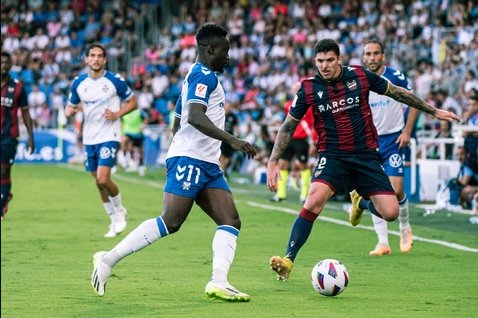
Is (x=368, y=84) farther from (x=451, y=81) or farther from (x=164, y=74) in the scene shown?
(x=164, y=74)

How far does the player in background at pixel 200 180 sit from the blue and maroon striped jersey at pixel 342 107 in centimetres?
143

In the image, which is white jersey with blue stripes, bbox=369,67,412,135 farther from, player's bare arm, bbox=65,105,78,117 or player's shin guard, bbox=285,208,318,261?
player's bare arm, bbox=65,105,78,117

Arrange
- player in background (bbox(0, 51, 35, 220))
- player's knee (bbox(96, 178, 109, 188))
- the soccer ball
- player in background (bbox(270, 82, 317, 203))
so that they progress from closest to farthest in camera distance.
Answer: the soccer ball → player's knee (bbox(96, 178, 109, 188)) → player in background (bbox(0, 51, 35, 220)) → player in background (bbox(270, 82, 317, 203))

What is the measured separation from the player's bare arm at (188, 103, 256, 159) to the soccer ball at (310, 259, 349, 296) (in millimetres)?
1438

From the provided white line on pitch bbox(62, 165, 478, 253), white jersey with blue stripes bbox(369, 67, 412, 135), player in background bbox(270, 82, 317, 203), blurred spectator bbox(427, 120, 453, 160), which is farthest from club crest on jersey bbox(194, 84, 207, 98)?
blurred spectator bbox(427, 120, 453, 160)

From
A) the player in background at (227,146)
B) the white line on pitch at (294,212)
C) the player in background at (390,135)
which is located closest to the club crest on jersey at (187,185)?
the player in background at (390,135)

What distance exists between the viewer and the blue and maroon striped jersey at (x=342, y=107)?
36.5 ft

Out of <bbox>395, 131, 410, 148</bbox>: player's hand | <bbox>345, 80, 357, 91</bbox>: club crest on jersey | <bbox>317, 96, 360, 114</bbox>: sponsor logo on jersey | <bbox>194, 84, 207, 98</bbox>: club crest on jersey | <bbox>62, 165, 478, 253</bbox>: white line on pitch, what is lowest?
<bbox>62, 165, 478, 253</bbox>: white line on pitch

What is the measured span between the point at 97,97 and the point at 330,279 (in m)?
6.88

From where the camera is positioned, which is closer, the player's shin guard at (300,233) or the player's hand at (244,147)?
the player's hand at (244,147)

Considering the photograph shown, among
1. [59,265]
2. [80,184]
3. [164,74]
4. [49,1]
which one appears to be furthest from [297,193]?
[49,1]

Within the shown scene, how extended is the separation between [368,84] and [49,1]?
40915 mm

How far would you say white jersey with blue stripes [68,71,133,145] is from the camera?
52.2 ft

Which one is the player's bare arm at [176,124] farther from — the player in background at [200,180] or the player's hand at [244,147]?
the player's hand at [244,147]
